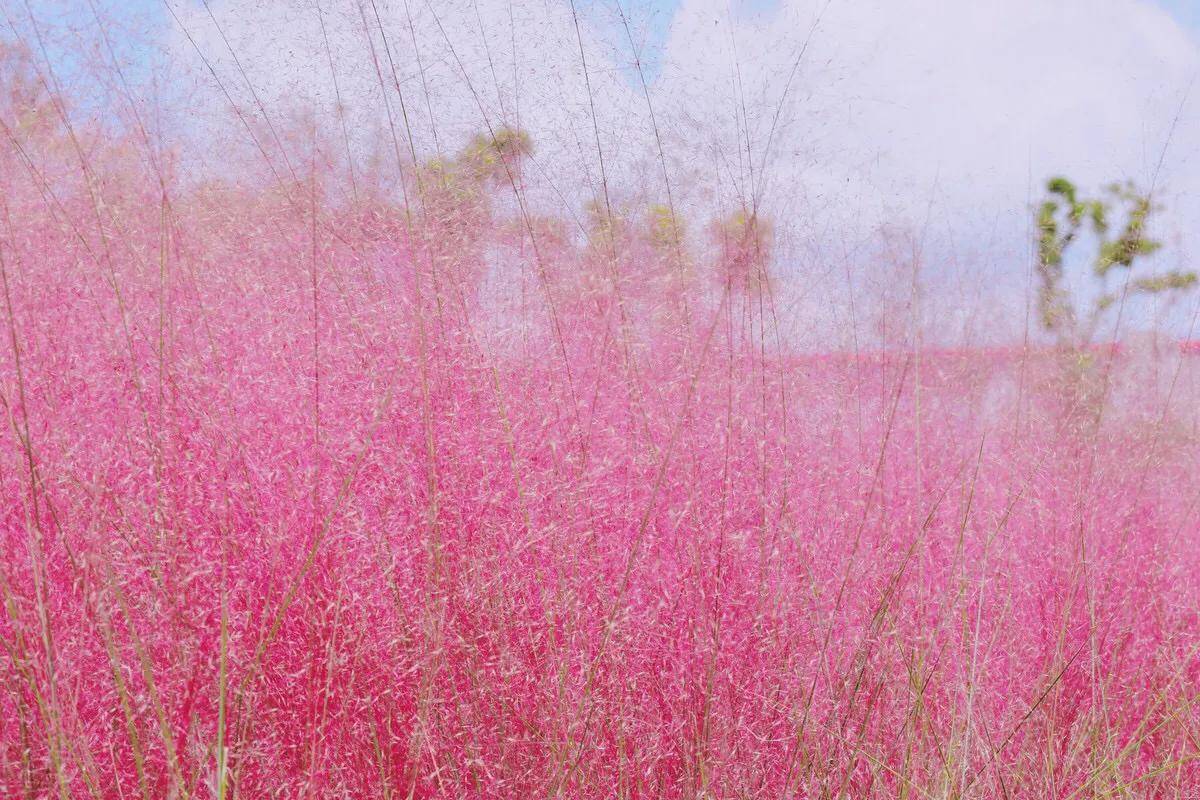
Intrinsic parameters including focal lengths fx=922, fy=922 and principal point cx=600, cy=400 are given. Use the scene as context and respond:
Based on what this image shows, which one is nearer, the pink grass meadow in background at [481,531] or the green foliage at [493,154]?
the pink grass meadow in background at [481,531]

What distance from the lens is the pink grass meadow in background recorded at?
1.34 m

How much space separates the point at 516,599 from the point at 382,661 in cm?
23

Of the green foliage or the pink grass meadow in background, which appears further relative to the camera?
the green foliage

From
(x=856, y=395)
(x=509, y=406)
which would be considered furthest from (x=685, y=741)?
(x=856, y=395)

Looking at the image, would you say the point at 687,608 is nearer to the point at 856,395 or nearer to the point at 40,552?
the point at 856,395

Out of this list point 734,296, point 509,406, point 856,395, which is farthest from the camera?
point 856,395

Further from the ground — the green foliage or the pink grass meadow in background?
the green foliage

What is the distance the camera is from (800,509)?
1.76 meters

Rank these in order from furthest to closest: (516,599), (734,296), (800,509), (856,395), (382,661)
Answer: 1. (856,395)
2. (734,296)
3. (800,509)
4. (516,599)
5. (382,661)

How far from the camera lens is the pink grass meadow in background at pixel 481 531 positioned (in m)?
1.34

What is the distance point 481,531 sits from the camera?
1504 mm

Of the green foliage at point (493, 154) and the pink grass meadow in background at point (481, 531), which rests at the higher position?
the green foliage at point (493, 154)

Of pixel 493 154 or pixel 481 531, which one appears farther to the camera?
pixel 493 154

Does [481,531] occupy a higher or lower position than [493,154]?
lower
